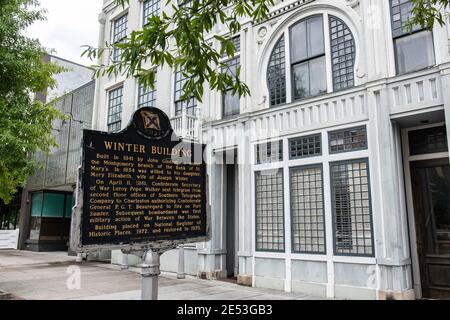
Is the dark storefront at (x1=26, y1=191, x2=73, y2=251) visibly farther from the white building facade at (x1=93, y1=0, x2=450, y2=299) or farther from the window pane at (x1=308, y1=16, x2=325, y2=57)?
the window pane at (x1=308, y1=16, x2=325, y2=57)

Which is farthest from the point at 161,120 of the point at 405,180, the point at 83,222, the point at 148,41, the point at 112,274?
the point at 112,274

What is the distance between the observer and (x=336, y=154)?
9.77m

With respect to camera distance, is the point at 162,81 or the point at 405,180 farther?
the point at 162,81

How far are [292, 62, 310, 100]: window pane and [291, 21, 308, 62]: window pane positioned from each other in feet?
0.84

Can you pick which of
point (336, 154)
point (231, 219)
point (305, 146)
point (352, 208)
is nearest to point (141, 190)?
point (352, 208)

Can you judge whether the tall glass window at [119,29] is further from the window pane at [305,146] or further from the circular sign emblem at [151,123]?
the circular sign emblem at [151,123]

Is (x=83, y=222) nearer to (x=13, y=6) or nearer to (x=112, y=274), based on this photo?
(x=13, y=6)

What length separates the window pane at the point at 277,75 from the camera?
449 inches

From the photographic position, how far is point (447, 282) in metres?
8.48

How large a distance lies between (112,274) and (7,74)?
732cm

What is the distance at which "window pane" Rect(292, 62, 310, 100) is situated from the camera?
10.9 metres

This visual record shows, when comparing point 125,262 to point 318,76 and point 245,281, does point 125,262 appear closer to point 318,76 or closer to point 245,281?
point 245,281

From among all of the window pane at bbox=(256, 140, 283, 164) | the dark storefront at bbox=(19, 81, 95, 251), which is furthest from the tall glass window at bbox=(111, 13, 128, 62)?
the window pane at bbox=(256, 140, 283, 164)

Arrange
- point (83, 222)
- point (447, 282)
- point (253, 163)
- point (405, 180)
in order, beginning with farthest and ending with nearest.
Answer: point (253, 163)
point (405, 180)
point (447, 282)
point (83, 222)
